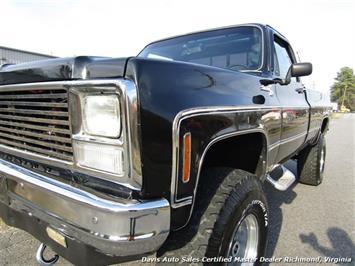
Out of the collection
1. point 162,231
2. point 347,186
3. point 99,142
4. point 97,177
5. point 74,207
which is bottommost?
point 347,186

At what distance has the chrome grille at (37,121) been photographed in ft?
4.92

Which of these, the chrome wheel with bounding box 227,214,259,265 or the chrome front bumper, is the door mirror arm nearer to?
the chrome wheel with bounding box 227,214,259,265

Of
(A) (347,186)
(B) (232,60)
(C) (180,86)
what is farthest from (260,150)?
(A) (347,186)

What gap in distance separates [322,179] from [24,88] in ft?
16.4

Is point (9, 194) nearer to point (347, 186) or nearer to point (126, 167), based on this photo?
point (126, 167)

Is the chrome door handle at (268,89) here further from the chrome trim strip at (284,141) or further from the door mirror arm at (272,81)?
the chrome trim strip at (284,141)

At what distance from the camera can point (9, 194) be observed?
5.79 feet

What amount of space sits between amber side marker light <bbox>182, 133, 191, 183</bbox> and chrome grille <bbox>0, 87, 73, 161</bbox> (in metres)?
0.56

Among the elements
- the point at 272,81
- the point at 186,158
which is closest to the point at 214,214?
the point at 186,158

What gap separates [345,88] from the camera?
74750mm

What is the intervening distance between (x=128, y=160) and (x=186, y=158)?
28 centimetres

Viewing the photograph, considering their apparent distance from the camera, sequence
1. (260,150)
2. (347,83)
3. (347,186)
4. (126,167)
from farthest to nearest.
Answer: (347,83) → (347,186) → (260,150) → (126,167)

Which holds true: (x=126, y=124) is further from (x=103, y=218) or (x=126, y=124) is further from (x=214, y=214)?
(x=214, y=214)

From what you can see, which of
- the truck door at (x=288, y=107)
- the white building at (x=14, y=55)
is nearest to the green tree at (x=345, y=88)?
the white building at (x=14, y=55)
